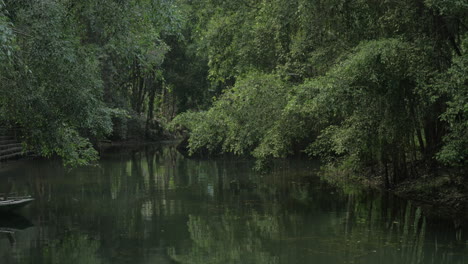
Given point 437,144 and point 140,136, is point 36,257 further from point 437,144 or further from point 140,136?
point 140,136

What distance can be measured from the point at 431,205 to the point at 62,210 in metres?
10.3

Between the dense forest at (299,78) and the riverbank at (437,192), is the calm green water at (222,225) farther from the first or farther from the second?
the dense forest at (299,78)

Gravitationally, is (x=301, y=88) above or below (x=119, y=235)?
above

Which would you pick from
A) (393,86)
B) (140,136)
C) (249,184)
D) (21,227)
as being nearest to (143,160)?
(249,184)

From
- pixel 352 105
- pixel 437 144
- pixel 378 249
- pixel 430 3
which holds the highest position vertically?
pixel 430 3

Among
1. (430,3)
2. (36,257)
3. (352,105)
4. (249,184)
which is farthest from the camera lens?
(249,184)

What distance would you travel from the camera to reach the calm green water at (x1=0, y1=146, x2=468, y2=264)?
10.6 m

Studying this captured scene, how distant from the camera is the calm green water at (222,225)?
34.7 feet

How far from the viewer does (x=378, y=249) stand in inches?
422

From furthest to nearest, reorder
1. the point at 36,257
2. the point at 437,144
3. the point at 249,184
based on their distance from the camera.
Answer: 1. the point at 249,184
2. the point at 437,144
3. the point at 36,257

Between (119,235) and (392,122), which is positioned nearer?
(119,235)

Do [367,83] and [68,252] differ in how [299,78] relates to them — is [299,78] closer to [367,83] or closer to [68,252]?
[367,83]

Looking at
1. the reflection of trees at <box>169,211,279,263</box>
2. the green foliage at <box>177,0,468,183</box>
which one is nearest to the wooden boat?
the reflection of trees at <box>169,211,279,263</box>

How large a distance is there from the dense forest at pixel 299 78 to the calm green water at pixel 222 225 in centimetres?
161
